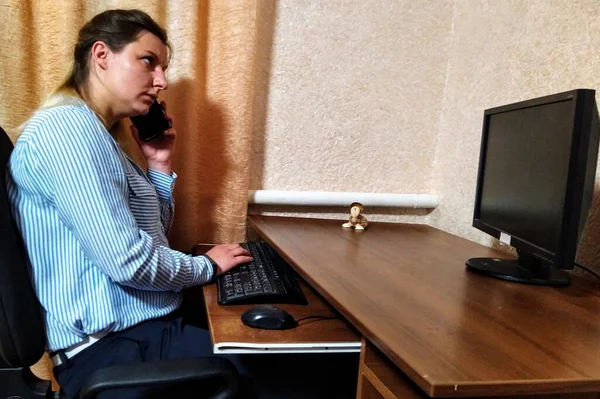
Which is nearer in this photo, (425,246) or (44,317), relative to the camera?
(44,317)

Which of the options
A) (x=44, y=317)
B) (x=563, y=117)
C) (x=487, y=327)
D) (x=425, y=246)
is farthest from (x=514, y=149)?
(x=44, y=317)

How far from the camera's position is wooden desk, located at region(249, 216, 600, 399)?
588 mm

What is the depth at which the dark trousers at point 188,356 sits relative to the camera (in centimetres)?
95

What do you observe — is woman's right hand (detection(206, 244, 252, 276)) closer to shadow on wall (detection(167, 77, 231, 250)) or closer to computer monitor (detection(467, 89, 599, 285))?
shadow on wall (detection(167, 77, 231, 250))

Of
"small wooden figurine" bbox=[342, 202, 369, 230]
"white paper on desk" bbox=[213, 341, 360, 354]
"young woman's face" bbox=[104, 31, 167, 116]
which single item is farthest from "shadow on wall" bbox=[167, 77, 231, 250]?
"white paper on desk" bbox=[213, 341, 360, 354]

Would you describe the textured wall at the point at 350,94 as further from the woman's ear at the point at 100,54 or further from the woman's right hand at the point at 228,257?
the woman's ear at the point at 100,54

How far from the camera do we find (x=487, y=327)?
0.74 m

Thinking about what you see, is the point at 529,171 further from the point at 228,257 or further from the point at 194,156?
the point at 194,156

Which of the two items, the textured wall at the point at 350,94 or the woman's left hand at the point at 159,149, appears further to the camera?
the textured wall at the point at 350,94

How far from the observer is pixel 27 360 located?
0.83 m

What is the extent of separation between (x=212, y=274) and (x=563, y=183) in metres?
0.76

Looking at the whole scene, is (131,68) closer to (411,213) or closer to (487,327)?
(487,327)

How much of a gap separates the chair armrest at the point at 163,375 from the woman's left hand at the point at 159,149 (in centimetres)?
73

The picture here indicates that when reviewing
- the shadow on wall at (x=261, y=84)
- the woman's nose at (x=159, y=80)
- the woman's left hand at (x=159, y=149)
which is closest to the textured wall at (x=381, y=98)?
the shadow on wall at (x=261, y=84)
